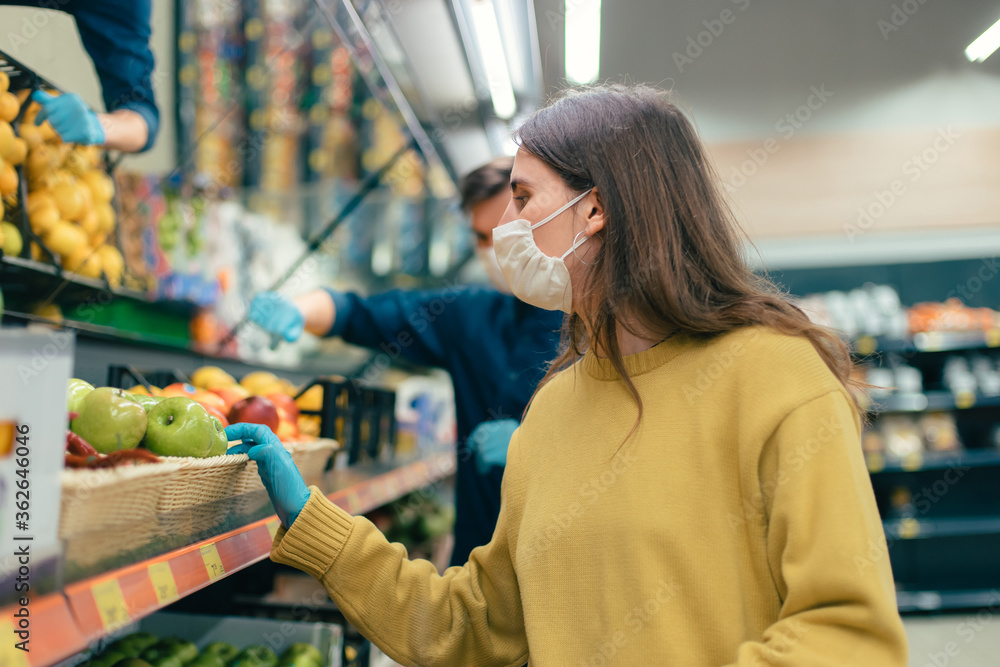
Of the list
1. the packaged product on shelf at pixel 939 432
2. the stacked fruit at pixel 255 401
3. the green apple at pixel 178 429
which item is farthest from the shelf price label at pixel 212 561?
the packaged product on shelf at pixel 939 432

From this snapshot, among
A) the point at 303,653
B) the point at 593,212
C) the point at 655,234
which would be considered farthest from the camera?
the point at 303,653

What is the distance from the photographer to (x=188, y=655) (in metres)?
1.39

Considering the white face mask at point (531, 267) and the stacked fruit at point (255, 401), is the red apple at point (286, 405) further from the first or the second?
the white face mask at point (531, 267)

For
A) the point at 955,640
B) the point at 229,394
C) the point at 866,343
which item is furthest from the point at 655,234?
the point at 955,640

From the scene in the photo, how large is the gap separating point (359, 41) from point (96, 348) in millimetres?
1325

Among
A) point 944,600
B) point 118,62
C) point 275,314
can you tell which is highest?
point 118,62

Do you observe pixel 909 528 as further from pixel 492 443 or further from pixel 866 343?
pixel 492 443

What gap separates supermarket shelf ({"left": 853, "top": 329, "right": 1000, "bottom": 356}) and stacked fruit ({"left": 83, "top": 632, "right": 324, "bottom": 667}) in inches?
181

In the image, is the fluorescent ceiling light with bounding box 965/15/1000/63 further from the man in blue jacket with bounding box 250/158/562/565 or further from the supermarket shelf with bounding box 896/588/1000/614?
the supermarket shelf with bounding box 896/588/1000/614

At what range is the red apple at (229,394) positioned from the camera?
1573 millimetres

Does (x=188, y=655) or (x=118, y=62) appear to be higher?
(x=118, y=62)

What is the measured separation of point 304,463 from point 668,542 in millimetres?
809

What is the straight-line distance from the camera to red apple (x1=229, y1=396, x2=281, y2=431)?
1.43 m

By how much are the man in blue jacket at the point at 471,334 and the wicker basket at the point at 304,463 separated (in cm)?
48
